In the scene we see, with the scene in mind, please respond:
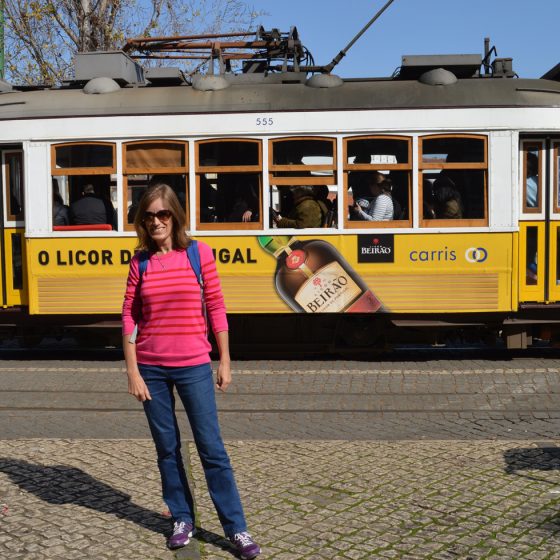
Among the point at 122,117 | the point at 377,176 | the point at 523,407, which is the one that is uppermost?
the point at 122,117

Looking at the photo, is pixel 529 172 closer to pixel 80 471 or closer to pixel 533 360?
pixel 533 360

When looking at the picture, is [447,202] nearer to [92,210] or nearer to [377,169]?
[377,169]

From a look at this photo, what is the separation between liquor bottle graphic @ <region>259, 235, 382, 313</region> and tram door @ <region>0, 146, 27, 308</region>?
9.69ft

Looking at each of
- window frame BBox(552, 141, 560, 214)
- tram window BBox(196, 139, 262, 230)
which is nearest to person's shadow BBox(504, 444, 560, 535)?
window frame BBox(552, 141, 560, 214)

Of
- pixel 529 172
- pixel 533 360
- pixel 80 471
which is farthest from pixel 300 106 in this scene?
pixel 80 471

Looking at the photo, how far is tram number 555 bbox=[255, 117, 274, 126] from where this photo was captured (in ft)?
35.6

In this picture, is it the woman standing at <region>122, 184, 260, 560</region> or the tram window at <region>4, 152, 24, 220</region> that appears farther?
the tram window at <region>4, 152, 24, 220</region>

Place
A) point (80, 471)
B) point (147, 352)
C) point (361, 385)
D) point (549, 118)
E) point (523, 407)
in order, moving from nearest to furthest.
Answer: point (147, 352) → point (80, 471) → point (523, 407) → point (361, 385) → point (549, 118)

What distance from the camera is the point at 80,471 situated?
20.2 feet

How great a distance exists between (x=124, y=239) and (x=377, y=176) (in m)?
2.94

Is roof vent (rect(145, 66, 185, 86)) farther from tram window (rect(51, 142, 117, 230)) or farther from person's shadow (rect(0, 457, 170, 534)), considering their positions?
person's shadow (rect(0, 457, 170, 534))

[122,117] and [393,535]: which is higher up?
[122,117]

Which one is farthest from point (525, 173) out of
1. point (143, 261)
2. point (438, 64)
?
point (143, 261)

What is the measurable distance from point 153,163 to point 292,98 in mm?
1734
